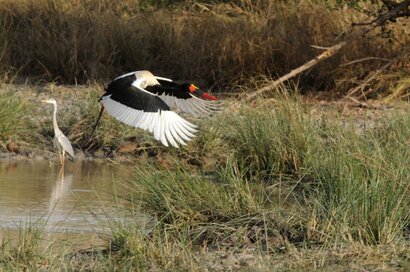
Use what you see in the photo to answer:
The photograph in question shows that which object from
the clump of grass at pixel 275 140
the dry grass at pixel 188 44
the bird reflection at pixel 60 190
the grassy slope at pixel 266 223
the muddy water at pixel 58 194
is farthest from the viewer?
the dry grass at pixel 188 44

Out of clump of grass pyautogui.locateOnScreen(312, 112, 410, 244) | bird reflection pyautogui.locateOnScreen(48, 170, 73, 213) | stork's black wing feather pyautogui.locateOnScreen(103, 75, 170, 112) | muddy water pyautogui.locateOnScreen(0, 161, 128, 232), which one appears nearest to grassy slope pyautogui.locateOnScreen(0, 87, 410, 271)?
clump of grass pyautogui.locateOnScreen(312, 112, 410, 244)

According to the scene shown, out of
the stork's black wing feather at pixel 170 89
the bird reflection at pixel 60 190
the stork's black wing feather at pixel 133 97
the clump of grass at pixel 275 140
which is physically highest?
the stork's black wing feather at pixel 133 97

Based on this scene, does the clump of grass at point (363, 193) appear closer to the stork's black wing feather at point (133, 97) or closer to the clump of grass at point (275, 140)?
the clump of grass at point (275, 140)

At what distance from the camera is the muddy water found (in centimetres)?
711

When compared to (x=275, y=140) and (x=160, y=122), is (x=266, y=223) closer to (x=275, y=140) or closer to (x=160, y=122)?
(x=160, y=122)

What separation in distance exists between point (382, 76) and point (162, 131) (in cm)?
527

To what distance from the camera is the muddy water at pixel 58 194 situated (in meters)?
7.11

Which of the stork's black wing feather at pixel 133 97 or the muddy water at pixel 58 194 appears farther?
the stork's black wing feather at pixel 133 97

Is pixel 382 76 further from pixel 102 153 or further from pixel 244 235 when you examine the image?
pixel 244 235

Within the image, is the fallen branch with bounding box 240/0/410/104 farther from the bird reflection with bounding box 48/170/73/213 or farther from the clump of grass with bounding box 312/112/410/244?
the clump of grass with bounding box 312/112/410/244

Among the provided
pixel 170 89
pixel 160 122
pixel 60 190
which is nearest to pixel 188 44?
pixel 170 89

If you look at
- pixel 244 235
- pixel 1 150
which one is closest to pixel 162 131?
pixel 244 235

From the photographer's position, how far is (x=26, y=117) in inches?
440

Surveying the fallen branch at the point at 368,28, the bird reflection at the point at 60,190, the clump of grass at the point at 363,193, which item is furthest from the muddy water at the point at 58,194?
the fallen branch at the point at 368,28
